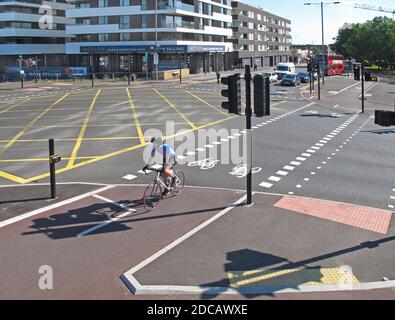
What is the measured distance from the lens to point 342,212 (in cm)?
1132

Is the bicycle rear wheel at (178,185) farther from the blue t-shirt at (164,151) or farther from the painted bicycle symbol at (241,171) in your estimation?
the painted bicycle symbol at (241,171)

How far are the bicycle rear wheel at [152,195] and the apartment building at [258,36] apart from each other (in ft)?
260

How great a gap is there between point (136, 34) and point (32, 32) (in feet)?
76.7

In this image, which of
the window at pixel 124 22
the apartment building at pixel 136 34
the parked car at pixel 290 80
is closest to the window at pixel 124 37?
the apartment building at pixel 136 34

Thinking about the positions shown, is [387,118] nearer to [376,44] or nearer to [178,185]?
[178,185]

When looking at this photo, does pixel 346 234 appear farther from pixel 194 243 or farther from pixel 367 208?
pixel 194 243

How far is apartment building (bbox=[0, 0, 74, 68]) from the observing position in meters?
83.8

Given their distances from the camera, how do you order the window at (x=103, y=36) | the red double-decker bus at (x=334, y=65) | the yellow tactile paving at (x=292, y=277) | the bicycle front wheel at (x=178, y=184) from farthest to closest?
A: the red double-decker bus at (x=334, y=65), the window at (x=103, y=36), the bicycle front wheel at (x=178, y=184), the yellow tactile paving at (x=292, y=277)

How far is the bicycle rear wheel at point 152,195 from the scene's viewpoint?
11.9m

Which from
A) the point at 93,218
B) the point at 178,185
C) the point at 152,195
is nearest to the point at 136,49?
the point at 178,185


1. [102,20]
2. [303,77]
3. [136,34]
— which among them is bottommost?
[303,77]

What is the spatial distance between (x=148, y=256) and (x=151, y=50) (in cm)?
6805

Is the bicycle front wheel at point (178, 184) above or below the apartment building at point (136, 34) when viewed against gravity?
below
